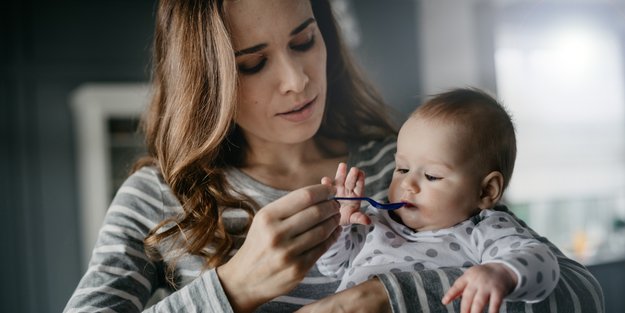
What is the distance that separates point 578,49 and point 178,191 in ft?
1.35

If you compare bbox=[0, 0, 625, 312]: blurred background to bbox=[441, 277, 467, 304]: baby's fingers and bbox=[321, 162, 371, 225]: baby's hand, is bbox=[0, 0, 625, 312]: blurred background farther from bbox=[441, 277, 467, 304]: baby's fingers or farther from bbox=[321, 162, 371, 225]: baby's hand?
bbox=[441, 277, 467, 304]: baby's fingers

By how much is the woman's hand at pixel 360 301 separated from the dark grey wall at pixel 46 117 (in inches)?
66.0

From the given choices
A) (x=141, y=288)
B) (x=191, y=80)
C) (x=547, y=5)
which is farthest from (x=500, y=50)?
(x=141, y=288)

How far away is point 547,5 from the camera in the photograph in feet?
1.95

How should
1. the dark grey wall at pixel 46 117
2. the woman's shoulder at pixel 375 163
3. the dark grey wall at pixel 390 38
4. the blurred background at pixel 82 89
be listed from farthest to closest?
the dark grey wall at pixel 46 117 → the dark grey wall at pixel 390 38 → the blurred background at pixel 82 89 → the woman's shoulder at pixel 375 163

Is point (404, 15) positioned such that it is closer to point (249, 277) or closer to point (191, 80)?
point (191, 80)

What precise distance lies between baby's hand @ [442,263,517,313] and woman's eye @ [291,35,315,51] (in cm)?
25

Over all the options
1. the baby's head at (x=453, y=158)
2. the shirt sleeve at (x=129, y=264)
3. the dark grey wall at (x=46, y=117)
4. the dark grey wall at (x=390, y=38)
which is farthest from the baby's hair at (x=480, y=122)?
the dark grey wall at (x=46, y=117)

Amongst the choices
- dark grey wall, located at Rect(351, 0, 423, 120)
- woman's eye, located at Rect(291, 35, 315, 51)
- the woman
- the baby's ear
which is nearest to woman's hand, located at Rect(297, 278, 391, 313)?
the woman

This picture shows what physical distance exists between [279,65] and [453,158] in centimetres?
17

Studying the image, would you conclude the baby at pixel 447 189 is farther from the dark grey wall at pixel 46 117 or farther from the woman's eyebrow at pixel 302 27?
the dark grey wall at pixel 46 117

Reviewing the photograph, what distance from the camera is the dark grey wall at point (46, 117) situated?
189 centimetres

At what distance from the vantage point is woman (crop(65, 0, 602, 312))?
1.60ft

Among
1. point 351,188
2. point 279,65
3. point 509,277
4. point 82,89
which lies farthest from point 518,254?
point 82,89
